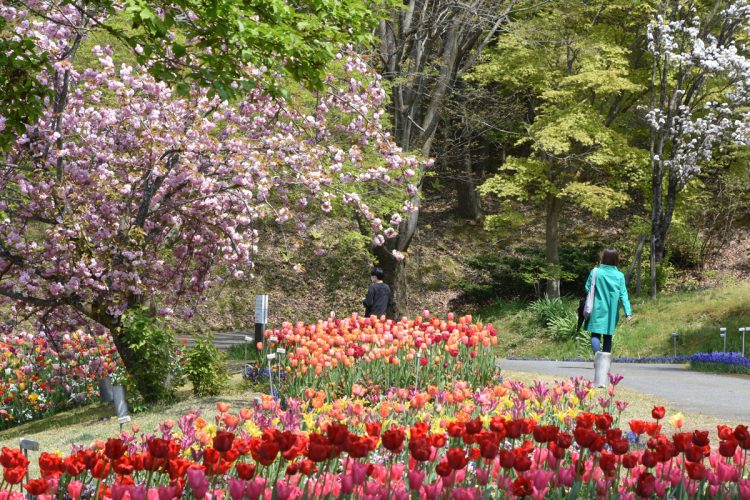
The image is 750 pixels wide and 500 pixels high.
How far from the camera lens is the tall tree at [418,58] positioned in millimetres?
21031

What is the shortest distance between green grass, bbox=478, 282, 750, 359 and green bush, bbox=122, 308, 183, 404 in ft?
36.9

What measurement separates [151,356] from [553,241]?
17283 mm

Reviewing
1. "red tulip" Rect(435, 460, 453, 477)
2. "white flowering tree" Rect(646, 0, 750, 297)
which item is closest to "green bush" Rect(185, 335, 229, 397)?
"red tulip" Rect(435, 460, 453, 477)

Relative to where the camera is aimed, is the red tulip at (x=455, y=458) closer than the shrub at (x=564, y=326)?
Yes

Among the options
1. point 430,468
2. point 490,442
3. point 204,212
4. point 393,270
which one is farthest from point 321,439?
point 393,270

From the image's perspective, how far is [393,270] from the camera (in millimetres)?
22359

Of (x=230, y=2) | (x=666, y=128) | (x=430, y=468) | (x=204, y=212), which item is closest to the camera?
(x=430, y=468)

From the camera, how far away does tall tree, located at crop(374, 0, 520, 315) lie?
69.0ft

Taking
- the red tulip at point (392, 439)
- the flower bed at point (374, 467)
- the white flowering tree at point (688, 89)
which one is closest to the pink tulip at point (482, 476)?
the flower bed at point (374, 467)

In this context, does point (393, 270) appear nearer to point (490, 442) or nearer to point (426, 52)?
point (426, 52)

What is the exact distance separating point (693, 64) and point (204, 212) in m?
15.9

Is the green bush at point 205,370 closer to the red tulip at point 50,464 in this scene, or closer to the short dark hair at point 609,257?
the short dark hair at point 609,257

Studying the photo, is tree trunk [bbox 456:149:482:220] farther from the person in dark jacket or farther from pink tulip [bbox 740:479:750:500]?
pink tulip [bbox 740:479:750:500]

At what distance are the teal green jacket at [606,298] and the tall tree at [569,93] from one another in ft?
40.5
